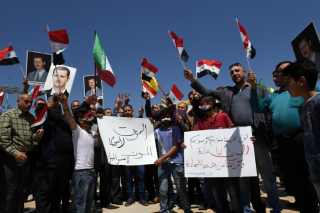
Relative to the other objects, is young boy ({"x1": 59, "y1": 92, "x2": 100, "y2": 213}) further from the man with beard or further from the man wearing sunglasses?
the man wearing sunglasses

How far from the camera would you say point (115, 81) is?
4.61m

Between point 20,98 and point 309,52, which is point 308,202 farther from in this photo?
point 20,98

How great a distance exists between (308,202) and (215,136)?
1.50 metres

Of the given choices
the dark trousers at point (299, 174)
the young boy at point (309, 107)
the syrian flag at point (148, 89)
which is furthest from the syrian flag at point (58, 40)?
the dark trousers at point (299, 174)

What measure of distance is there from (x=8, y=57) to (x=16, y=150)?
3.08 meters

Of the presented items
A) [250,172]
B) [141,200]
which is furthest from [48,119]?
[250,172]

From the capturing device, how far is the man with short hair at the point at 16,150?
3.77m

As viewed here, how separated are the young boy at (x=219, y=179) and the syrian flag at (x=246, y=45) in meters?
1.03

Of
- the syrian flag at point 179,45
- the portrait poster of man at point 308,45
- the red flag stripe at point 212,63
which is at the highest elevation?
the red flag stripe at point 212,63

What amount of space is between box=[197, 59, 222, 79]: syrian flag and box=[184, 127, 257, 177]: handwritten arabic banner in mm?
2932

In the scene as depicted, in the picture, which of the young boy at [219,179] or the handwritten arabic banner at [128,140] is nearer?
the young boy at [219,179]

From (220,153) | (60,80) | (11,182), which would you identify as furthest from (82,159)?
(220,153)

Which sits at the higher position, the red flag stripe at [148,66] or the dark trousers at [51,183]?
the red flag stripe at [148,66]

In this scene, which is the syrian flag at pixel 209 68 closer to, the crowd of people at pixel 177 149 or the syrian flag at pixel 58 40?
the crowd of people at pixel 177 149
